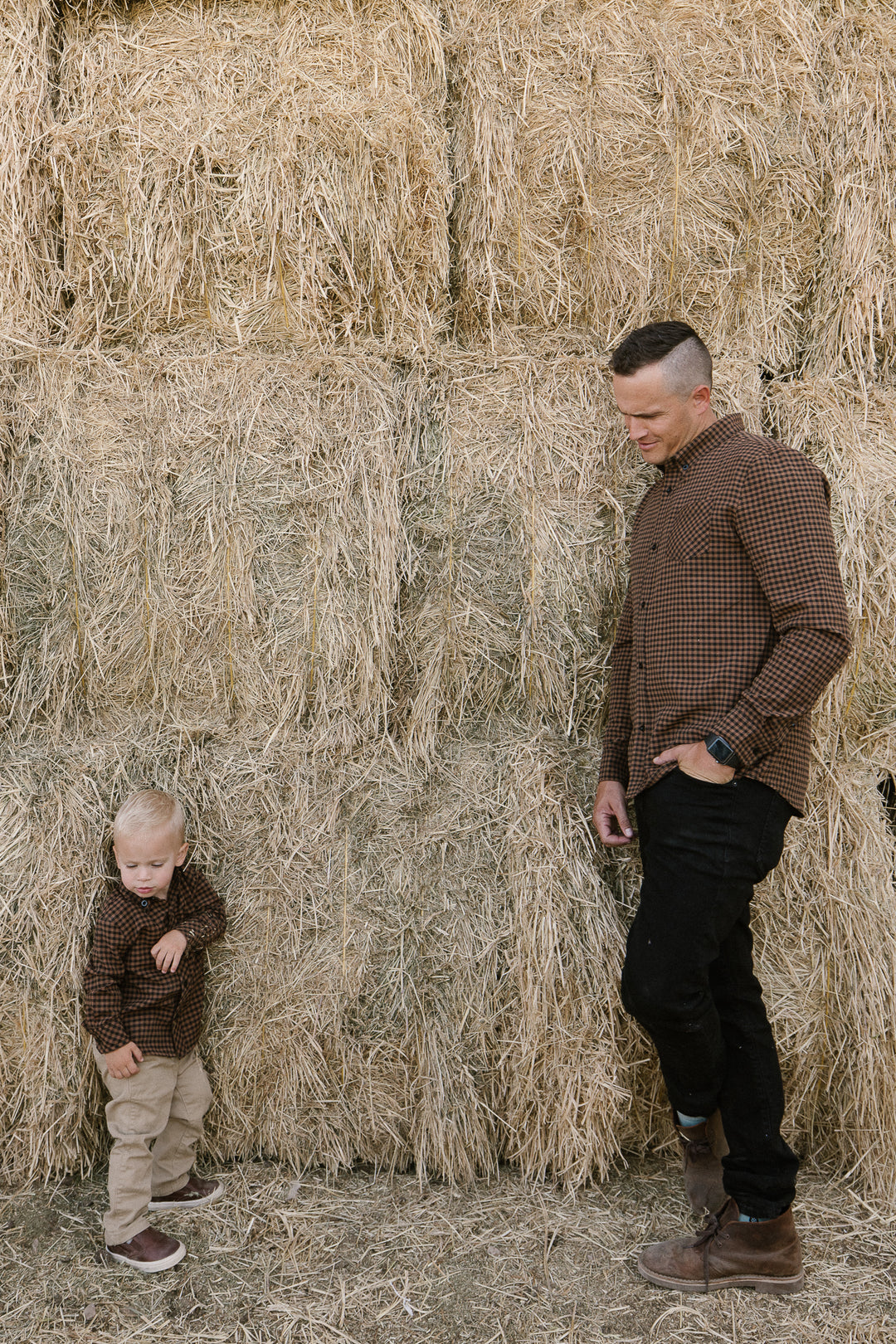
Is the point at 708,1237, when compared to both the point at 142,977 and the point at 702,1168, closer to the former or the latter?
the point at 702,1168

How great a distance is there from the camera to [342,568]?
8.47ft

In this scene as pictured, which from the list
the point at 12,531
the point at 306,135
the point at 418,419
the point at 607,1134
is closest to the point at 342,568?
the point at 418,419

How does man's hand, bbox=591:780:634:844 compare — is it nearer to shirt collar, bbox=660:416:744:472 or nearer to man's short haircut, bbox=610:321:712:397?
shirt collar, bbox=660:416:744:472

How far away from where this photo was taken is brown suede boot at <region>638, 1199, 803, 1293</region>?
2193 mm

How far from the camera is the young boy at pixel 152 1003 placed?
7.89 feet

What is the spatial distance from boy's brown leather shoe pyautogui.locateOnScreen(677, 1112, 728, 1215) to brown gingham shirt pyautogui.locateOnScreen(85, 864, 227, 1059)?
1.29 metres

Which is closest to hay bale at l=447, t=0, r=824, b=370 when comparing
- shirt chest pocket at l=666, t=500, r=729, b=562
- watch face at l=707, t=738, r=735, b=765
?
shirt chest pocket at l=666, t=500, r=729, b=562

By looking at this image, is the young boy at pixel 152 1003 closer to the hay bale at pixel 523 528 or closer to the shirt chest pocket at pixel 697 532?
the hay bale at pixel 523 528

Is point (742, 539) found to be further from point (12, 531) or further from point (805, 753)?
point (12, 531)

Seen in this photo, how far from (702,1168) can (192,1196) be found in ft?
4.26

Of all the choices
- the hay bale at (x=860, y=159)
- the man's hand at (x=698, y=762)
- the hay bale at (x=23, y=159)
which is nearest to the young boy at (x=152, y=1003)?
the man's hand at (x=698, y=762)

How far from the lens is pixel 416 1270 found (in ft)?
7.34

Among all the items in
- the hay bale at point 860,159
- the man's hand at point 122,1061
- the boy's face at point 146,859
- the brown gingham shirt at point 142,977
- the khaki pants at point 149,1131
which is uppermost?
the hay bale at point 860,159

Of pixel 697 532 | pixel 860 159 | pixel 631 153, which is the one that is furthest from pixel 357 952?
pixel 860 159
